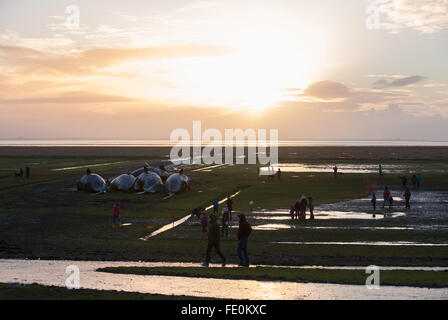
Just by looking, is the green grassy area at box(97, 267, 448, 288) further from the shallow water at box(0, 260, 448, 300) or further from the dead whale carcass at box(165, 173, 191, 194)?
the dead whale carcass at box(165, 173, 191, 194)

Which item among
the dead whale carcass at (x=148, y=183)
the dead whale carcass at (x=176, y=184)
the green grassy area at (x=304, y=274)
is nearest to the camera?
the green grassy area at (x=304, y=274)

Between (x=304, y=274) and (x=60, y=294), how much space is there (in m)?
8.58

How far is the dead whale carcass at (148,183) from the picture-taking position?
179 feet

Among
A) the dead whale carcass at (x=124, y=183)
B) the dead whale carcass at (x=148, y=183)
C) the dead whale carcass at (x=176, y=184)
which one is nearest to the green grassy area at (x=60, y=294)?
the dead whale carcass at (x=176, y=184)

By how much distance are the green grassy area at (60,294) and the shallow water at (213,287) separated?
851 millimetres

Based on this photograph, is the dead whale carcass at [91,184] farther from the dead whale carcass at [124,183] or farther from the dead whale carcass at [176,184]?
the dead whale carcass at [176,184]

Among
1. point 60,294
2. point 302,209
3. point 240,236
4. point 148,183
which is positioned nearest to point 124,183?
point 148,183

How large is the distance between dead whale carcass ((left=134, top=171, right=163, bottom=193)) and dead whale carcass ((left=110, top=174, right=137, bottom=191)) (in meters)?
0.56

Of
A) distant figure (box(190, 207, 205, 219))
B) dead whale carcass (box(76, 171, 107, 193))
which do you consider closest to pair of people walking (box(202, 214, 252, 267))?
distant figure (box(190, 207, 205, 219))

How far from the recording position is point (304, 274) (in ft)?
59.8

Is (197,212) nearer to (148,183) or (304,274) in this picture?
(304,274)

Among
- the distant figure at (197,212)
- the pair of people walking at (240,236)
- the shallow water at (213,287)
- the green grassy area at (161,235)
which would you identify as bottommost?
the green grassy area at (161,235)

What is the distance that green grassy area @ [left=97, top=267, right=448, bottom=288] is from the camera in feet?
55.3
